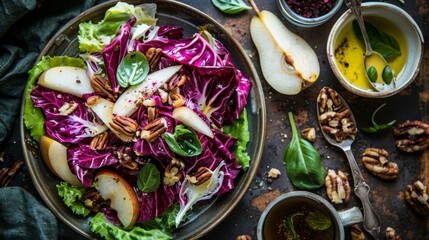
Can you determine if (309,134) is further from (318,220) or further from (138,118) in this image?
(138,118)

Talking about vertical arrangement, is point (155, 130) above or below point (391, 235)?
above

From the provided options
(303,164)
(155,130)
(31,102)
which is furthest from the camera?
(303,164)

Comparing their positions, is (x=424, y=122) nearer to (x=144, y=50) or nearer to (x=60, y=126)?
(x=144, y=50)

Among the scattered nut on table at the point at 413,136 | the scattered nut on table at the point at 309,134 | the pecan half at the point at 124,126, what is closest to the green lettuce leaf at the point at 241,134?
the scattered nut on table at the point at 309,134

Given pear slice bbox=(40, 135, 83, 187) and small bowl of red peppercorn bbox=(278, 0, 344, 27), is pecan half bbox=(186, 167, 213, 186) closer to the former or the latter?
pear slice bbox=(40, 135, 83, 187)

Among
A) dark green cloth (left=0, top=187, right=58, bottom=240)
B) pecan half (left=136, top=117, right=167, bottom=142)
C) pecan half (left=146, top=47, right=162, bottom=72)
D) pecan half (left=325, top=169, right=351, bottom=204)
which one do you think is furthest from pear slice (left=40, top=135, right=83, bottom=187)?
pecan half (left=325, top=169, right=351, bottom=204)

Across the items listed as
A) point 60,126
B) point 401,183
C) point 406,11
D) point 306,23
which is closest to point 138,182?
point 60,126

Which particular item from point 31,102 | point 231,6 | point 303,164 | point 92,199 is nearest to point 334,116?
point 303,164
